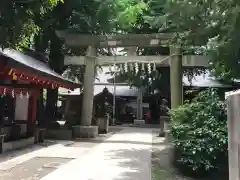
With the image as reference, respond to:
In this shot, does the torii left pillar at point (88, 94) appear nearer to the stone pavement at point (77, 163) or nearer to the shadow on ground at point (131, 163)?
the stone pavement at point (77, 163)

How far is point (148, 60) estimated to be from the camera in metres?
16.5

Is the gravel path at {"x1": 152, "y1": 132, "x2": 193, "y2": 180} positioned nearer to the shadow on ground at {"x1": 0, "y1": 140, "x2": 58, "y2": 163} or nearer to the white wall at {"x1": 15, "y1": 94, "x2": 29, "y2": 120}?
the shadow on ground at {"x1": 0, "y1": 140, "x2": 58, "y2": 163}

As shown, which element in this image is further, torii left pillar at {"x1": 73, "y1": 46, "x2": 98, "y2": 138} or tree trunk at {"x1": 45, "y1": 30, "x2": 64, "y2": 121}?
tree trunk at {"x1": 45, "y1": 30, "x2": 64, "y2": 121}

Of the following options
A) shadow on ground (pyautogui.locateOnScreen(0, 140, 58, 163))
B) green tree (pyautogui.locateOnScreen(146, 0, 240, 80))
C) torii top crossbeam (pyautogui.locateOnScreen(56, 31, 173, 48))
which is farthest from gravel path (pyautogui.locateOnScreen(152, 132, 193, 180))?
torii top crossbeam (pyautogui.locateOnScreen(56, 31, 173, 48))

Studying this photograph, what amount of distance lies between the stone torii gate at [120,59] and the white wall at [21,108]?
100 inches

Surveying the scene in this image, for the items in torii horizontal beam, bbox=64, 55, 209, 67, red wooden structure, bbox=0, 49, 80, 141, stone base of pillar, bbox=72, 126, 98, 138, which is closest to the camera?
red wooden structure, bbox=0, 49, 80, 141

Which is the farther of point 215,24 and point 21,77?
point 21,77

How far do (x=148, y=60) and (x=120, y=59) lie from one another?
4.50ft

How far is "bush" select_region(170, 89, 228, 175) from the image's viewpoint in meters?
8.60

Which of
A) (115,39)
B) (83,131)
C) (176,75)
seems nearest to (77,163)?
(83,131)

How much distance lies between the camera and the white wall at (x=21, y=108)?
1507 cm

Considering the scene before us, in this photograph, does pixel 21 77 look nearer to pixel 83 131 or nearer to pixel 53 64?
pixel 83 131

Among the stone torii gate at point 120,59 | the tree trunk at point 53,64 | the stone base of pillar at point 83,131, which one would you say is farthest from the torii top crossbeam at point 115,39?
the stone base of pillar at point 83,131

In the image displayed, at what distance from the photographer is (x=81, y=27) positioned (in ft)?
55.3
